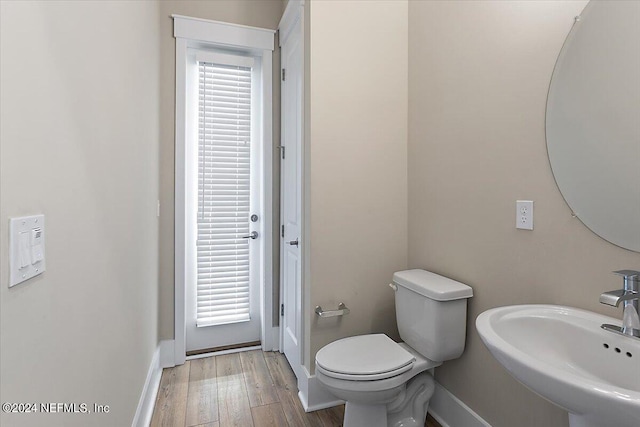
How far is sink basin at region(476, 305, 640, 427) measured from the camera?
2.21 feet

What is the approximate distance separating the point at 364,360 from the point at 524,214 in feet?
2.99

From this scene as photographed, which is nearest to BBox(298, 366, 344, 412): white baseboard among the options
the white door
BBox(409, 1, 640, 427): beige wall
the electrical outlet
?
the white door

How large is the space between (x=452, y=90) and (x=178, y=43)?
6.32ft

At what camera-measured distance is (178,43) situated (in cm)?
236

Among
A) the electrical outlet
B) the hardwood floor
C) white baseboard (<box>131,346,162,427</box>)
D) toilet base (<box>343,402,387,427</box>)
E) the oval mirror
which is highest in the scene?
the oval mirror

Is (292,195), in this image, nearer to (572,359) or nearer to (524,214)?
(524,214)

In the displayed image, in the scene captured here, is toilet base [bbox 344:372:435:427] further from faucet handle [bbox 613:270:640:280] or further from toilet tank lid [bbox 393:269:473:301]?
faucet handle [bbox 613:270:640:280]

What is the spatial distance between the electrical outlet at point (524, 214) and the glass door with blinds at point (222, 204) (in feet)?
6.03

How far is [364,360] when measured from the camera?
4.83 feet

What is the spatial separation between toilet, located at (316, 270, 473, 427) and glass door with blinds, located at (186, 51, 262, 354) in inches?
48.6

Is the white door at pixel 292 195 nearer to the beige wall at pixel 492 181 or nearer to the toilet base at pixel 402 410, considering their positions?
the toilet base at pixel 402 410

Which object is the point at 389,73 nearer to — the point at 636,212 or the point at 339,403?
the point at 636,212

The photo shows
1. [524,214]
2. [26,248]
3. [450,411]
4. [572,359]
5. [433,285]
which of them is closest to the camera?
[26,248]

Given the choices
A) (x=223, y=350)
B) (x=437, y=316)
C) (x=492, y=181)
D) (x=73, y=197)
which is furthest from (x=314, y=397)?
(x=73, y=197)
